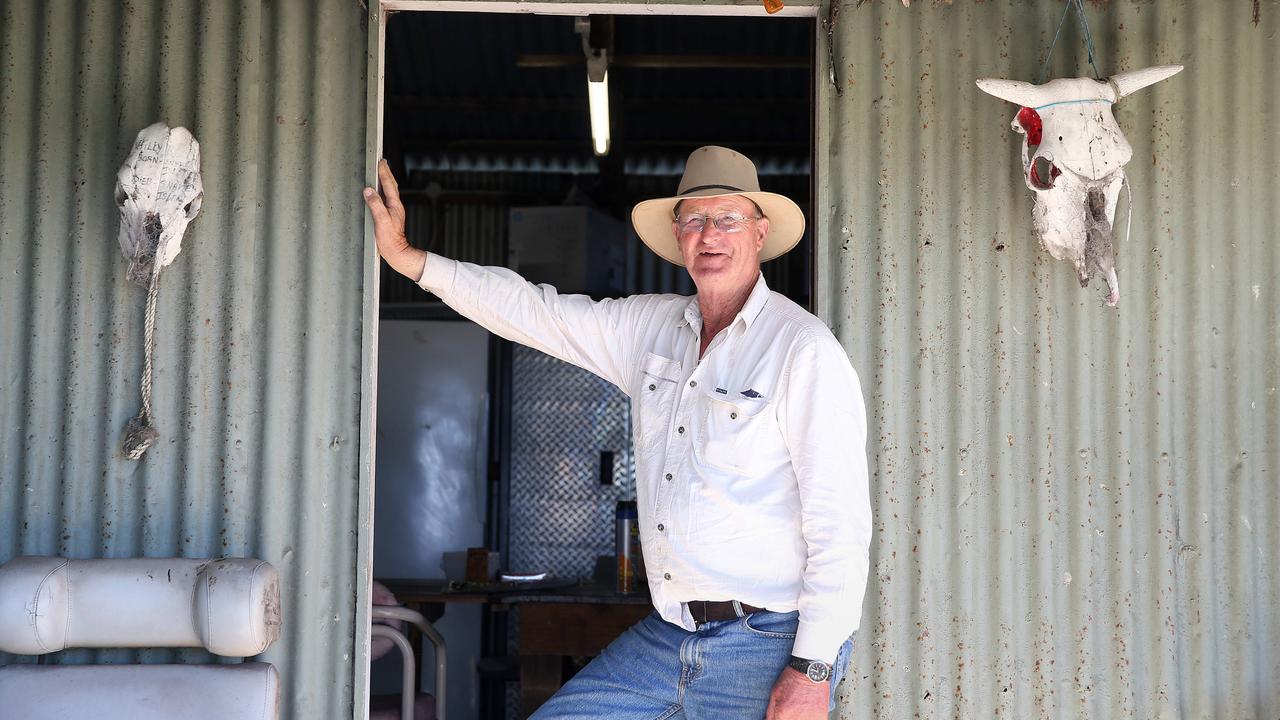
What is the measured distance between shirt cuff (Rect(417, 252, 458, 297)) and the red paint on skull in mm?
1766

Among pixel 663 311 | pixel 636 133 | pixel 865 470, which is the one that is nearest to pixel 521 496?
pixel 636 133

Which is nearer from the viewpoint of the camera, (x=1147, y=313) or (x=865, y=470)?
(x=865, y=470)

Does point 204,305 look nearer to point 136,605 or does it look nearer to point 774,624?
point 136,605

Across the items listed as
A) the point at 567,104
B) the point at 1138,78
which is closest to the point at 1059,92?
the point at 1138,78

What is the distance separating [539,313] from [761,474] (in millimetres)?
909

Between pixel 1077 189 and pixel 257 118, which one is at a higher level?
pixel 257 118

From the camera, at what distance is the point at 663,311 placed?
12.1ft

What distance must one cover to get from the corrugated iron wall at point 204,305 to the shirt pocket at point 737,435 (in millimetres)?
1130

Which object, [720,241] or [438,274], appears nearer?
[720,241]

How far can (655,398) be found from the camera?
3.46 metres

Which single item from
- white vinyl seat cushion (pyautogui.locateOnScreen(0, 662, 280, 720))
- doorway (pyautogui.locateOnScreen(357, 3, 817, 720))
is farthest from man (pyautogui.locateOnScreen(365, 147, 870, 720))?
doorway (pyautogui.locateOnScreen(357, 3, 817, 720))

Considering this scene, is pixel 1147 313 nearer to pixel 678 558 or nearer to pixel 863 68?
pixel 863 68

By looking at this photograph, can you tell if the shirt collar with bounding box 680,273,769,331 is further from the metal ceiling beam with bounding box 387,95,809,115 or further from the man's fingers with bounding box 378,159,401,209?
the metal ceiling beam with bounding box 387,95,809,115

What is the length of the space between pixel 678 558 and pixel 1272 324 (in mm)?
2025
